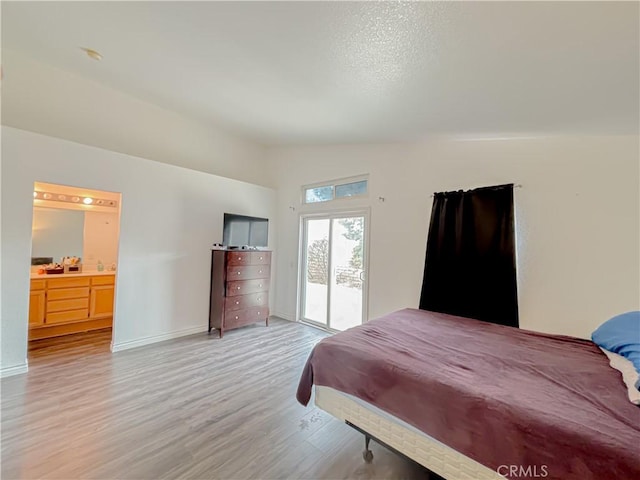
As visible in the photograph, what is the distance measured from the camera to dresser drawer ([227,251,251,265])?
393 cm

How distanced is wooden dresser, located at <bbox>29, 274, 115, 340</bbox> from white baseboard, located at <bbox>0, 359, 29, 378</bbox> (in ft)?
3.47

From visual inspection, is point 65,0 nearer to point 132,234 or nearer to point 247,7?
point 247,7

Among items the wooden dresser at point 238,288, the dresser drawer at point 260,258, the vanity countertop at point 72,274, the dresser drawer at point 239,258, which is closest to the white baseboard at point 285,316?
the wooden dresser at point 238,288

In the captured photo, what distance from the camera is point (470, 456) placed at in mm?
1248

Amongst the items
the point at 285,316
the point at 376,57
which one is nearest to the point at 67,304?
the point at 285,316

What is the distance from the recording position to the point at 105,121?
141 inches

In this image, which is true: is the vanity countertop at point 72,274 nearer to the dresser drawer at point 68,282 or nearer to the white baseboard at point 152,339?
the dresser drawer at point 68,282

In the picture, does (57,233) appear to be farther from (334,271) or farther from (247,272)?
(334,271)

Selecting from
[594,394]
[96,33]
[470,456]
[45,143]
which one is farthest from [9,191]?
[594,394]

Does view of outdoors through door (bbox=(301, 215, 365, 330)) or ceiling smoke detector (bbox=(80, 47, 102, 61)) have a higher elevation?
ceiling smoke detector (bbox=(80, 47, 102, 61))

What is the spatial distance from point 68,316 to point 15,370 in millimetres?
1236

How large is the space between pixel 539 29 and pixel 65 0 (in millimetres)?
3086

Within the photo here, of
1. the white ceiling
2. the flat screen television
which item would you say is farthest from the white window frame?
the white ceiling

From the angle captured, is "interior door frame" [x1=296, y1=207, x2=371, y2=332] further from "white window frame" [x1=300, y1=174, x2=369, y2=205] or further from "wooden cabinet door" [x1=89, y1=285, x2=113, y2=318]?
"wooden cabinet door" [x1=89, y1=285, x2=113, y2=318]
